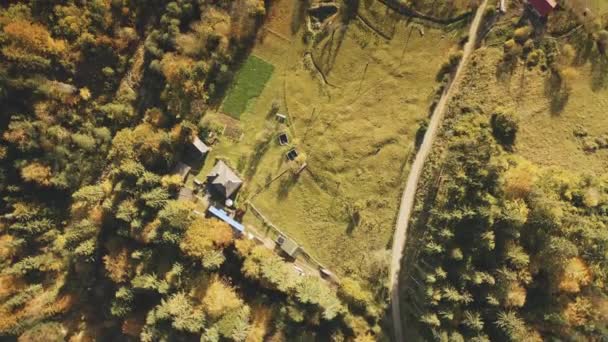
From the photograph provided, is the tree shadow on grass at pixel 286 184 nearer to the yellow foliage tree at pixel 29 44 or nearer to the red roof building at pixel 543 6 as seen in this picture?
the yellow foliage tree at pixel 29 44

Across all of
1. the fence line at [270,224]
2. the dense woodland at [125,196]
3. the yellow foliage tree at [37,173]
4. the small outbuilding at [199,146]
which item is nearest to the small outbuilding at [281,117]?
the dense woodland at [125,196]

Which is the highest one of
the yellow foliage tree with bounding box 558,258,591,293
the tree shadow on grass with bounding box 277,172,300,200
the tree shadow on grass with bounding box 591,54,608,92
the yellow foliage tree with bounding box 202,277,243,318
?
the tree shadow on grass with bounding box 591,54,608,92

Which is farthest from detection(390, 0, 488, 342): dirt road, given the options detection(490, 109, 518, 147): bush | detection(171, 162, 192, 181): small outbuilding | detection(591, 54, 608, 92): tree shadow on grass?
detection(171, 162, 192, 181): small outbuilding

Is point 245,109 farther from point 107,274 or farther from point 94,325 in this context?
point 94,325

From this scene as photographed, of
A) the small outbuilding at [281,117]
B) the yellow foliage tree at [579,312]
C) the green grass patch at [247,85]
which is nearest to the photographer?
the yellow foliage tree at [579,312]

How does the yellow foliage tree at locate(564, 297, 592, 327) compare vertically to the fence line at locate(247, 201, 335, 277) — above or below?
above

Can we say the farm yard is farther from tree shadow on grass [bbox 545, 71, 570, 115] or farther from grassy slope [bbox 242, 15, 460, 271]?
tree shadow on grass [bbox 545, 71, 570, 115]
